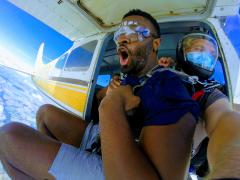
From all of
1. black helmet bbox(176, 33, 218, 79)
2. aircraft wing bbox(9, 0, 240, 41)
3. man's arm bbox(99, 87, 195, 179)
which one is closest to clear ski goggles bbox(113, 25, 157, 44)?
black helmet bbox(176, 33, 218, 79)

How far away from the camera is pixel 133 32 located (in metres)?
1.52

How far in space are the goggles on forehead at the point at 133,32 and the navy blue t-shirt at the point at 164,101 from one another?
41 centimetres

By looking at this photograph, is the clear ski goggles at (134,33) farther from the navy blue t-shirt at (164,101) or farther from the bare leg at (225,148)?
the bare leg at (225,148)

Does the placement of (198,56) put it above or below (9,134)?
above

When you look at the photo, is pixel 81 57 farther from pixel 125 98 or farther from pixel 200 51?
pixel 125 98

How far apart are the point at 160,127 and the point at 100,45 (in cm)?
268

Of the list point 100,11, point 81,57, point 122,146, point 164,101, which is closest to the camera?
point 122,146

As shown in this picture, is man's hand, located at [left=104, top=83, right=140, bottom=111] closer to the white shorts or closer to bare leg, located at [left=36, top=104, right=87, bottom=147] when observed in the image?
the white shorts

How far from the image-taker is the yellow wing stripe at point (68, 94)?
3301 mm

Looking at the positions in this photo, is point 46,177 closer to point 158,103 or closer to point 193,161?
point 158,103

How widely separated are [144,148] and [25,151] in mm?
541

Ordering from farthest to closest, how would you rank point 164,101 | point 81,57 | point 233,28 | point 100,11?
point 81,57 → point 100,11 → point 233,28 → point 164,101

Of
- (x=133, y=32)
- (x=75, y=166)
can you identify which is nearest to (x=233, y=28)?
(x=133, y=32)

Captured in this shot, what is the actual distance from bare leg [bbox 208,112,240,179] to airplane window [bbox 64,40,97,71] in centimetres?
267
